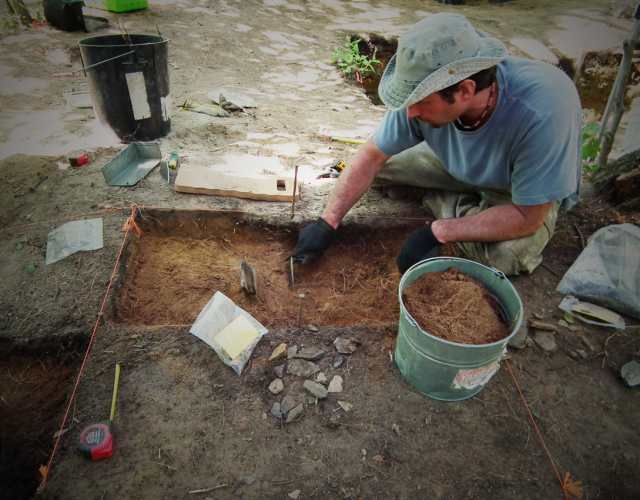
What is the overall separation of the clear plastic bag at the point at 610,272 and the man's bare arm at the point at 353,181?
4.36 ft

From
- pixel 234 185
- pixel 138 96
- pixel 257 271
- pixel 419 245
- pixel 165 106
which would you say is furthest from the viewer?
pixel 165 106

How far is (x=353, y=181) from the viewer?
232cm

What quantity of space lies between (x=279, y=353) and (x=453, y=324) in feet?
2.69

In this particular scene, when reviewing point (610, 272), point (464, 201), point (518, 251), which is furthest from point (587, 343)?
point (464, 201)

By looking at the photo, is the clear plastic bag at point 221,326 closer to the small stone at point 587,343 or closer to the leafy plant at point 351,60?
the small stone at point 587,343

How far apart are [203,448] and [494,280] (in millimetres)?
1464

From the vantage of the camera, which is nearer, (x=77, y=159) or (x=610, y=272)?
(x=610, y=272)

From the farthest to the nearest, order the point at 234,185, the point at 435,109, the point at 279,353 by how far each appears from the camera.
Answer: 1. the point at 234,185
2. the point at 279,353
3. the point at 435,109

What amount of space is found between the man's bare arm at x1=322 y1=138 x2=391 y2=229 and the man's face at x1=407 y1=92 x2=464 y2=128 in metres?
0.67

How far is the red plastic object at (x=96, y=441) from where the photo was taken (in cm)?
140

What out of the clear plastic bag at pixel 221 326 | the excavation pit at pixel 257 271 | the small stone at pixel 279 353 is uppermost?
the clear plastic bag at pixel 221 326

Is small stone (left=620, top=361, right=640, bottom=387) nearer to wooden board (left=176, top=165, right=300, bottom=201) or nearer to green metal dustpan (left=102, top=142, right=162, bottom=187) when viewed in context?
wooden board (left=176, top=165, right=300, bottom=201)

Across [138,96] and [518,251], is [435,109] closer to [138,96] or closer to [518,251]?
[518,251]

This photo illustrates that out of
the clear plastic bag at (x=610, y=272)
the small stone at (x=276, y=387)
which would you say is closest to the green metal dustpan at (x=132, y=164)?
the small stone at (x=276, y=387)
